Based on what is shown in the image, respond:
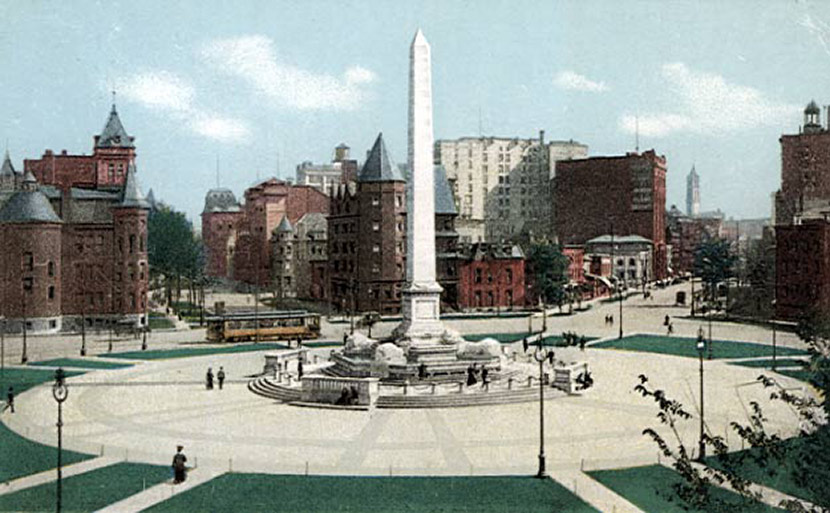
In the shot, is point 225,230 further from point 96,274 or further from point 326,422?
point 326,422

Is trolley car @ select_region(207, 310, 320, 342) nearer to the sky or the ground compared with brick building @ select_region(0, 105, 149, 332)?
nearer to the ground

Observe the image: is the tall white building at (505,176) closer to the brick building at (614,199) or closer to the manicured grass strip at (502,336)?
the brick building at (614,199)

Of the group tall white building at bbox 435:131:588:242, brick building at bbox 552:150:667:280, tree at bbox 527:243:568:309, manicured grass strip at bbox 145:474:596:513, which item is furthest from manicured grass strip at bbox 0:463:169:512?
tall white building at bbox 435:131:588:242

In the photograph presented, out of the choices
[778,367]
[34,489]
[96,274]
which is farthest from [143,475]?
[96,274]

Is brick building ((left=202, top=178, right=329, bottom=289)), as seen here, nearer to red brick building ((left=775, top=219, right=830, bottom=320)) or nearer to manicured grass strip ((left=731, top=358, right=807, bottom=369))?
red brick building ((left=775, top=219, right=830, bottom=320))

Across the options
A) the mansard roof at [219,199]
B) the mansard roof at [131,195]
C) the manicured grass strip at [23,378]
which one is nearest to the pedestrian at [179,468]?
the manicured grass strip at [23,378]

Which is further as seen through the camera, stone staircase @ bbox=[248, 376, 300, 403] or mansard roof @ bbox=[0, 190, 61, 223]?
mansard roof @ bbox=[0, 190, 61, 223]
